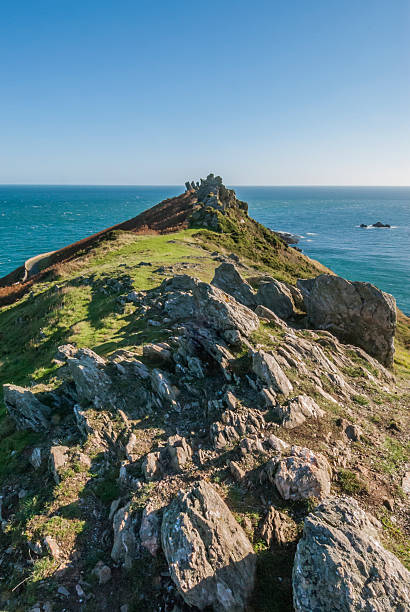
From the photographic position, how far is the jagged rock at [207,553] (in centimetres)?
668

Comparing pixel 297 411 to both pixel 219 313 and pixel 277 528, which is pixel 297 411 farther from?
pixel 219 313

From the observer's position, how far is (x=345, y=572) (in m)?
6.12

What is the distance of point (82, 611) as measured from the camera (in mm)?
6941

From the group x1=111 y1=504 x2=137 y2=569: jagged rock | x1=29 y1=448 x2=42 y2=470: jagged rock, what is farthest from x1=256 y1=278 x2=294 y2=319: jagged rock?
x1=111 y1=504 x2=137 y2=569: jagged rock

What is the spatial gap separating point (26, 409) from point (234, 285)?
52.3ft

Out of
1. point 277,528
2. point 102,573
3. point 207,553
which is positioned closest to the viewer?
point 207,553

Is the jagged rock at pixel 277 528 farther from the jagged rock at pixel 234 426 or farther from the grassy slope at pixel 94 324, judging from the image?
the jagged rock at pixel 234 426

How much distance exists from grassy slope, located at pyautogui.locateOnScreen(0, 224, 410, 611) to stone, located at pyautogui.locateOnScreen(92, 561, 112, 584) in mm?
1121

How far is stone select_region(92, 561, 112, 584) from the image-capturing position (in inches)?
295

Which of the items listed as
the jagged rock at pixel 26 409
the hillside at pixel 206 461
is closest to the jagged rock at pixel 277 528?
the hillside at pixel 206 461

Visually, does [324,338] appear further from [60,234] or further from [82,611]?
[60,234]

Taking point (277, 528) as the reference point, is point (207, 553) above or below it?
above

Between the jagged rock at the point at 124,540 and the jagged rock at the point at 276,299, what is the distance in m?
17.2

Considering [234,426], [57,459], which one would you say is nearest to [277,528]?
[234,426]
